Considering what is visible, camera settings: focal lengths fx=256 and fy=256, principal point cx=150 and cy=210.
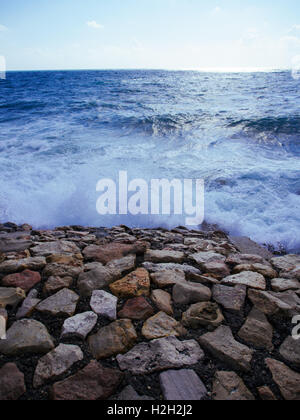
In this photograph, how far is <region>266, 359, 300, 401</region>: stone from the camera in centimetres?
103

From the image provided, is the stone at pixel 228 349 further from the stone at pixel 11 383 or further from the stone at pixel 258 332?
the stone at pixel 11 383

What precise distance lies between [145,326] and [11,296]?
0.77m

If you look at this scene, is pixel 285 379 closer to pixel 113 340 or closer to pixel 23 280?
pixel 113 340

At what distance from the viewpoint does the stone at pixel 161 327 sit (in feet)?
4.16

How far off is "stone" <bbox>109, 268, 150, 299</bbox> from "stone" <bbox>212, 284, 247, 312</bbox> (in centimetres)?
42

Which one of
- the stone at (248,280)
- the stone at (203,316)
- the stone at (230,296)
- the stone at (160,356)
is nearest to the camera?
the stone at (160,356)

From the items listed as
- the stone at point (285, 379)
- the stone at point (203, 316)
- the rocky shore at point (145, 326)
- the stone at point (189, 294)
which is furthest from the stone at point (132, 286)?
the stone at point (285, 379)

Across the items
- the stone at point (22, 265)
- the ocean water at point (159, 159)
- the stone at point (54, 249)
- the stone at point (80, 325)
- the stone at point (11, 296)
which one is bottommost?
the stone at point (80, 325)

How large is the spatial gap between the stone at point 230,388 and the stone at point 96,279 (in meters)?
0.79

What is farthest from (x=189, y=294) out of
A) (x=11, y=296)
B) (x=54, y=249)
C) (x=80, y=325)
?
(x=54, y=249)

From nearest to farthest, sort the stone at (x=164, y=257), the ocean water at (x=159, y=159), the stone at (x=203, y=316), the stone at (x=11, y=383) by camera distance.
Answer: the stone at (x=11, y=383) < the stone at (x=203, y=316) < the stone at (x=164, y=257) < the ocean water at (x=159, y=159)

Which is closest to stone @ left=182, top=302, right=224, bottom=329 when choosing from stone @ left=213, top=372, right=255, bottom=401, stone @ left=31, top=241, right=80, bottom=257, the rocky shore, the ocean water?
the rocky shore

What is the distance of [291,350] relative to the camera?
1.21m

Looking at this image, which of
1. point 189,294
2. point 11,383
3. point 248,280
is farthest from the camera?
point 248,280
